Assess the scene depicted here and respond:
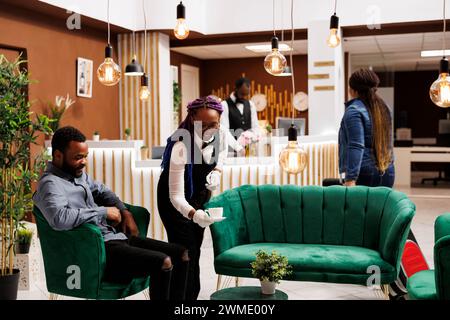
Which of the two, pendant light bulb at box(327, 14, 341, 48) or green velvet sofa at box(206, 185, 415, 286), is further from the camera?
pendant light bulb at box(327, 14, 341, 48)

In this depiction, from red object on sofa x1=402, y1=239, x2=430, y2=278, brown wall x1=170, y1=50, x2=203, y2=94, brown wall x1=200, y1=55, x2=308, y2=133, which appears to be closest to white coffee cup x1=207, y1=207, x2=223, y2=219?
red object on sofa x1=402, y1=239, x2=430, y2=278

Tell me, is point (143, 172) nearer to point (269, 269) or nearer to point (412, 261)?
point (412, 261)

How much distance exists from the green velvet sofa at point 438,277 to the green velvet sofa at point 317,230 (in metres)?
0.24


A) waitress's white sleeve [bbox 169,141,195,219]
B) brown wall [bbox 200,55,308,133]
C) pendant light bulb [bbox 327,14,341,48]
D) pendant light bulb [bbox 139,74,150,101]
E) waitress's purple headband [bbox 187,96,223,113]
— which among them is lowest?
waitress's white sleeve [bbox 169,141,195,219]

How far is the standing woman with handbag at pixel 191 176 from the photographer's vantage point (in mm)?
3586

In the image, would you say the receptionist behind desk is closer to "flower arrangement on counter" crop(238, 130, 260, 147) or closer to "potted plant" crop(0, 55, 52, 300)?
"flower arrangement on counter" crop(238, 130, 260, 147)

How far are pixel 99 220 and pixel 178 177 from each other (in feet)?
1.83

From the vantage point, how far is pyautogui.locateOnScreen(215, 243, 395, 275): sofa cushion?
3.97m

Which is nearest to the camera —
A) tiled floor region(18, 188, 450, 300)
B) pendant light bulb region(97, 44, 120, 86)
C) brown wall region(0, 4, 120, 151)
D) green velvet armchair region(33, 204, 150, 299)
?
green velvet armchair region(33, 204, 150, 299)

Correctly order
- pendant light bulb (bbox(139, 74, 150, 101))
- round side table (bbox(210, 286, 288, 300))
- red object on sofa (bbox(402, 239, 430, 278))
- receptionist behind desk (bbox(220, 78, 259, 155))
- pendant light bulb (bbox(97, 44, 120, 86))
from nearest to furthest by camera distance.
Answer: round side table (bbox(210, 286, 288, 300)) < red object on sofa (bbox(402, 239, 430, 278)) < pendant light bulb (bbox(97, 44, 120, 86)) < pendant light bulb (bbox(139, 74, 150, 101)) < receptionist behind desk (bbox(220, 78, 259, 155))

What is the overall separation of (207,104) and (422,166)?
15.4 metres

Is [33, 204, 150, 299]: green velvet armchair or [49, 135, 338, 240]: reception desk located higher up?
[49, 135, 338, 240]: reception desk

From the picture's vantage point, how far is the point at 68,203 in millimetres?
3570

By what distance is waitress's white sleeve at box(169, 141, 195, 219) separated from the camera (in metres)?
3.57
